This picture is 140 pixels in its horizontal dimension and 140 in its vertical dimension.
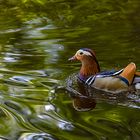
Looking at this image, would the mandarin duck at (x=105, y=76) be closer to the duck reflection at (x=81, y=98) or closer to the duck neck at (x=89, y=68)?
the duck neck at (x=89, y=68)

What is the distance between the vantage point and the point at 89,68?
7.68 metres

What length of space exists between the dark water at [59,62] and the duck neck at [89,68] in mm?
358

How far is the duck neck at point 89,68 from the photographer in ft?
25.1

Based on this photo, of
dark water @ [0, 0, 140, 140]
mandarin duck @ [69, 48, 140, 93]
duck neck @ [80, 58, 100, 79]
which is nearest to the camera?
dark water @ [0, 0, 140, 140]

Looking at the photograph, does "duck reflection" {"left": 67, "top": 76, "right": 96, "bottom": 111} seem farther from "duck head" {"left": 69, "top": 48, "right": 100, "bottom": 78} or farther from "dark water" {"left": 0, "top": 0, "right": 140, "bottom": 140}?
"duck head" {"left": 69, "top": 48, "right": 100, "bottom": 78}

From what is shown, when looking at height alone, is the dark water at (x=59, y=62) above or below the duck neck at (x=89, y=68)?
below

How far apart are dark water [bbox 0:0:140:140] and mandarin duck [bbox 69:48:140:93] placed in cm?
20

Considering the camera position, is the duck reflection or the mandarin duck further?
the mandarin duck

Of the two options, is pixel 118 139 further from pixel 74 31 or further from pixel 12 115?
pixel 74 31

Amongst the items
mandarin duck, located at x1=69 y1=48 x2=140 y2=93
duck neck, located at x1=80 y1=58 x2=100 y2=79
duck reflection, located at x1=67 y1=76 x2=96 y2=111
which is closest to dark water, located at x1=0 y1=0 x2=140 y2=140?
duck reflection, located at x1=67 y1=76 x2=96 y2=111

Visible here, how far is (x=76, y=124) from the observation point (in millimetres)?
6277

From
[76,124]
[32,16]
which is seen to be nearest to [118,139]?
[76,124]

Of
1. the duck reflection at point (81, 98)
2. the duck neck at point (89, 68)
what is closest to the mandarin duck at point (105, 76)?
the duck neck at point (89, 68)

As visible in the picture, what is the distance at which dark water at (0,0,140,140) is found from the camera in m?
6.19
